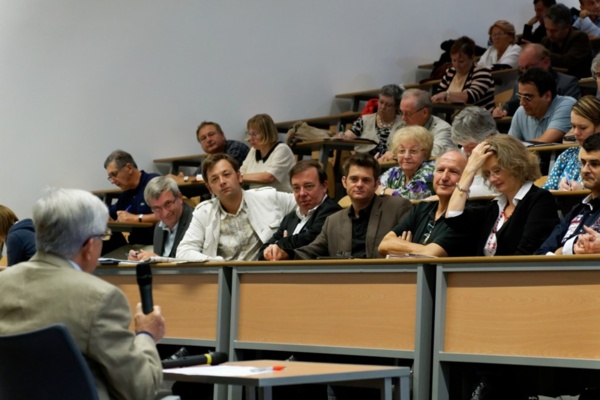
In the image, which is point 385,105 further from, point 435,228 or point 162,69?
point 435,228

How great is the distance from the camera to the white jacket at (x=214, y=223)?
16.5 feet

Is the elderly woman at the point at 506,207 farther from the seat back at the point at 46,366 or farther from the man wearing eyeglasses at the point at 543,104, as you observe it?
the seat back at the point at 46,366

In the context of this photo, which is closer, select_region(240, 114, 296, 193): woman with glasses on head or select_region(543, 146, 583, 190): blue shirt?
select_region(543, 146, 583, 190): blue shirt

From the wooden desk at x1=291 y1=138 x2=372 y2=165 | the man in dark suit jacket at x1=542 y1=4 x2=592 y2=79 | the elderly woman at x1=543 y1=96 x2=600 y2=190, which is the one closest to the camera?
the elderly woman at x1=543 y1=96 x2=600 y2=190

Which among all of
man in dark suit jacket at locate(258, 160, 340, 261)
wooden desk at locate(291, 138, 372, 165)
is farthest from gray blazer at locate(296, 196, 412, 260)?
wooden desk at locate(291, 138, 372, 165)

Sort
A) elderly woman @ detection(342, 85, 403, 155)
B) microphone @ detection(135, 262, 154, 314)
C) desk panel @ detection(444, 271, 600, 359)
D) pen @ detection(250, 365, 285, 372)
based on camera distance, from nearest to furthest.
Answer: microphone @ detection(135, 262, 154, 314), pen @ detection(250, 365, 285, 372), desk panel @ detection(444, 271, 600, 359), elderly woman @ detection(342, 85, 403, 155)

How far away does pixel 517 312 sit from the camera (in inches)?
131

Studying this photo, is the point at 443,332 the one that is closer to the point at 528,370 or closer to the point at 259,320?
the point at 528,370

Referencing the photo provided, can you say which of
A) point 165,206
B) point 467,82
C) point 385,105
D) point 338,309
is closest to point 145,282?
point 338,309

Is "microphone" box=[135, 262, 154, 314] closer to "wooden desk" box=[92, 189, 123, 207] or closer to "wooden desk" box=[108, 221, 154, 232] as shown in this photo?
"wooden desk" box=[108, 221, 154, 232]

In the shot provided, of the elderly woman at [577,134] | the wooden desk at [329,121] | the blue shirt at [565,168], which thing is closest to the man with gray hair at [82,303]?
the elderly woman at [577,134]

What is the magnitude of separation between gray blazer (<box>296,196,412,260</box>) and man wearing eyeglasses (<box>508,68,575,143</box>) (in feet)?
4.02

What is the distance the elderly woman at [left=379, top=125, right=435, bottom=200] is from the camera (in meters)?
5.13

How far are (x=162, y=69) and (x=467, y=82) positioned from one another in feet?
7.61
